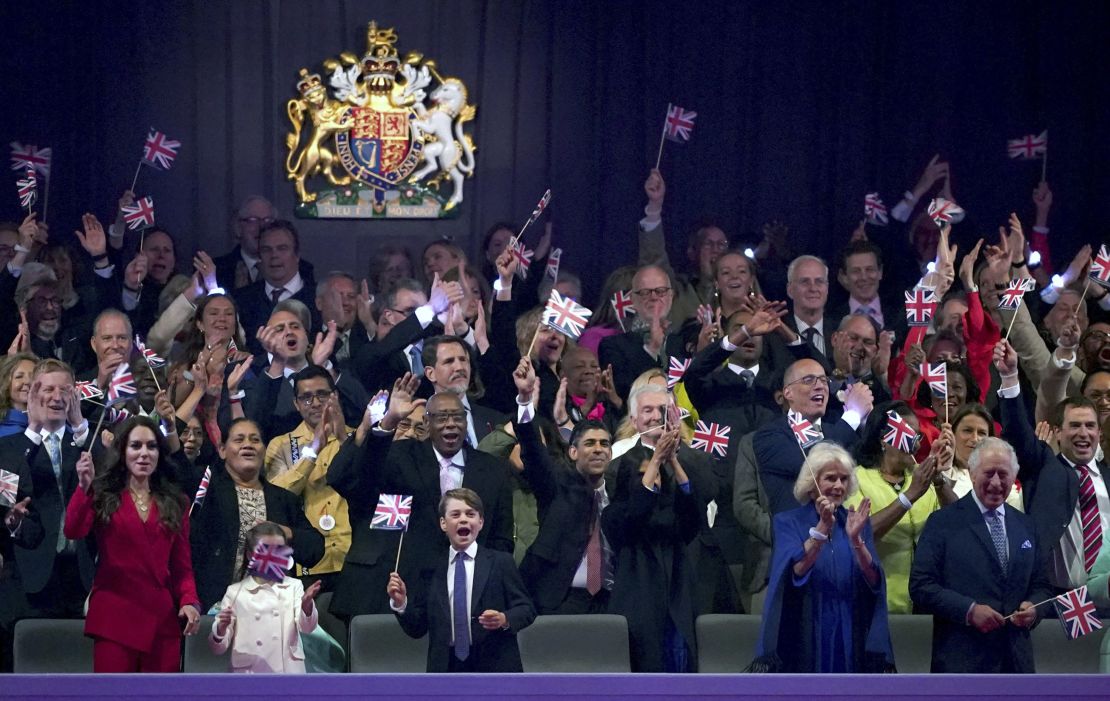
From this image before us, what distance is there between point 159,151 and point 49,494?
2.55 m

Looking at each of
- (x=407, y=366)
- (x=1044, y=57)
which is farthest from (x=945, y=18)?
(x=407, y=366)

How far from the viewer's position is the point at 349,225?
9.63 metres

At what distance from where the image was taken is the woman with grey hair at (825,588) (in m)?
6.13

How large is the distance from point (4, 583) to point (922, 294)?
3.74m

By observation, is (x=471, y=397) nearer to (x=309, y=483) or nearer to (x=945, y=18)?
(x=309, y=483)

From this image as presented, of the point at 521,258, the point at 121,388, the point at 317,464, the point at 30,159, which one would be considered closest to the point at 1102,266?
the point at 521,258

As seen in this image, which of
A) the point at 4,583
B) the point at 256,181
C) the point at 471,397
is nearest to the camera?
the point at 4,583

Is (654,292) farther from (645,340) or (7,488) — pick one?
(7,488)

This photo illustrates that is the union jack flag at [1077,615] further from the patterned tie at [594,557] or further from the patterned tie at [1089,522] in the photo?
the patterned tie at [594,557]

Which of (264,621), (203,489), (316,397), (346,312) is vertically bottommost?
(264,621)

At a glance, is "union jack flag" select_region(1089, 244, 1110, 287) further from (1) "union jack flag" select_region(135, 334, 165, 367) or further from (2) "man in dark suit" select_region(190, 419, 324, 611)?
(1) "union jack flag" select_region(135, 334, 165, 367)

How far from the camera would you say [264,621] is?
6.15 metres

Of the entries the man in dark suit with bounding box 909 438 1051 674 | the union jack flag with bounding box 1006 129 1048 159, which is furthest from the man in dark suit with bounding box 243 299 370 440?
the union jack flag with bounding box 1006 129 1048 159

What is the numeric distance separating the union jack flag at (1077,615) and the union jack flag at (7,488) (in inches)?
141
